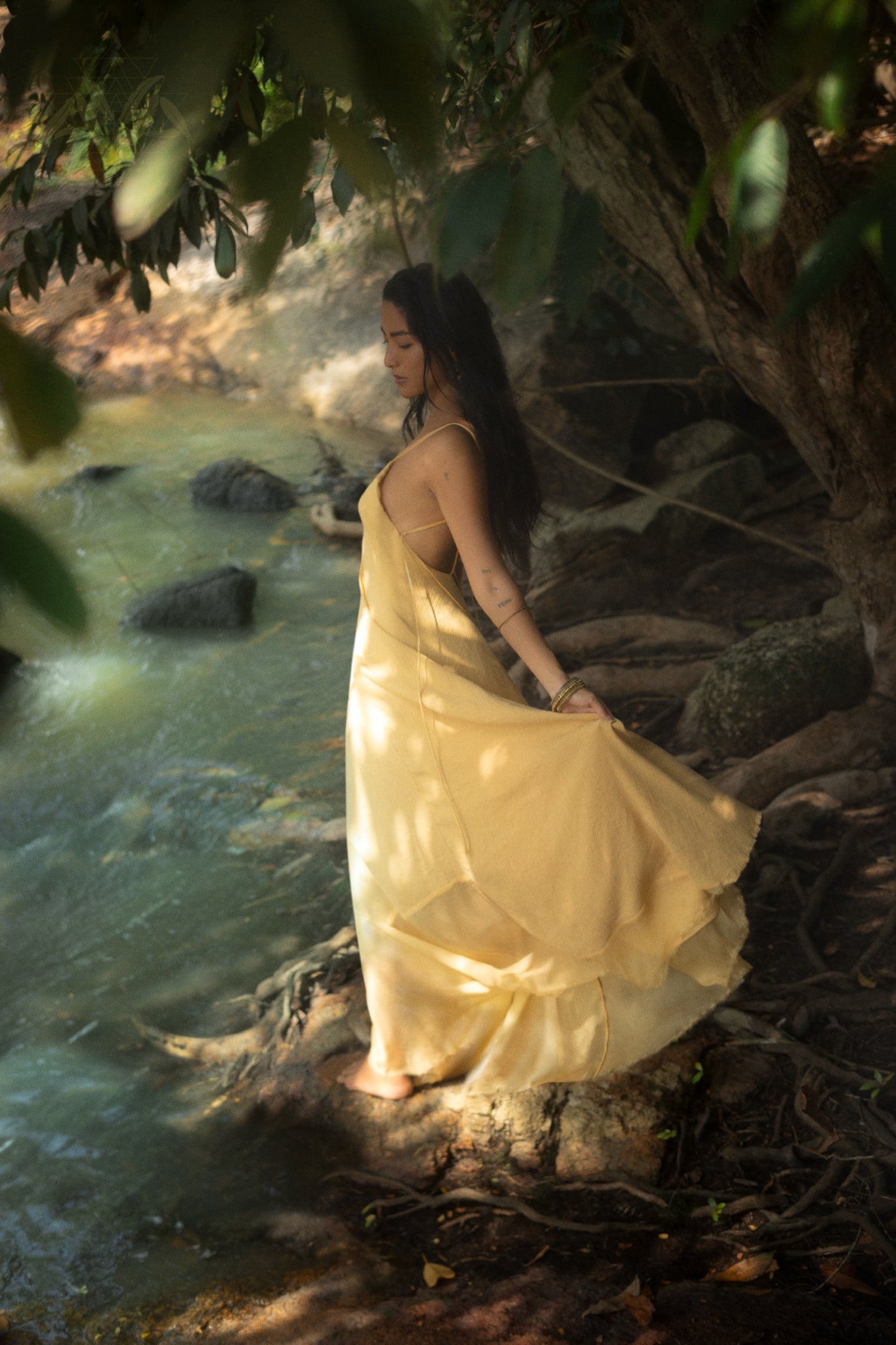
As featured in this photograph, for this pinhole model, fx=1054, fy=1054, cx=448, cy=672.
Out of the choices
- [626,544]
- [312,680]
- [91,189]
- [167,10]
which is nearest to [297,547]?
[312,680]

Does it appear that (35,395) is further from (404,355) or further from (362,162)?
(404,355)

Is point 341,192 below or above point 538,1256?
above

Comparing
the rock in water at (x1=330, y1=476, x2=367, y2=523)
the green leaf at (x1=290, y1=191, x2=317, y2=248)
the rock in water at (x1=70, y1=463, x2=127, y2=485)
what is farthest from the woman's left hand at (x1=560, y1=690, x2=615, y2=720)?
the rock in water at (x1=70, y1=463, x2=127, y2=485)

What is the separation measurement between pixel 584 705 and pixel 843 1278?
3.87ft

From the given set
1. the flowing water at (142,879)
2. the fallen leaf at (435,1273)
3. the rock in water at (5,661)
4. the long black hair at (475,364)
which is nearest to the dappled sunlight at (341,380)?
the flowing water at (142,879)

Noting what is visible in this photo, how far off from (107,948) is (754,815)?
2.41 meters

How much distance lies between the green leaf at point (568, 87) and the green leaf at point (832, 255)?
229 millimetres

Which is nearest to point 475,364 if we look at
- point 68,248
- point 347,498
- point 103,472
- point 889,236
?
point 68,248

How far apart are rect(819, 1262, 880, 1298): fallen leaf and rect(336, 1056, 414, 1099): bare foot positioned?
103cm

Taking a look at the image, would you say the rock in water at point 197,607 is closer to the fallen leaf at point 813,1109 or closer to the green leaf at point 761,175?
the fallen leaf at point 813,1109

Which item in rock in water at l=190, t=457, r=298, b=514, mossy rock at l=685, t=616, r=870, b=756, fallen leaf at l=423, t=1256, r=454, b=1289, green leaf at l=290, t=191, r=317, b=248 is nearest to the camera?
green leaf at l=290, t=191, r=317, b=248

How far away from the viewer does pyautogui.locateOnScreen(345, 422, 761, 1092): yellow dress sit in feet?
7.20

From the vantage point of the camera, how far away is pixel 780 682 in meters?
3.77

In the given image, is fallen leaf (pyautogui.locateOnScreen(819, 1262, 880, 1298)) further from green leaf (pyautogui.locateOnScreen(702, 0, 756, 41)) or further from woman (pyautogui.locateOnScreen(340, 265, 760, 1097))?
green leaf (pyautogui.locateOnScreen(702, 0, 756, 41))
